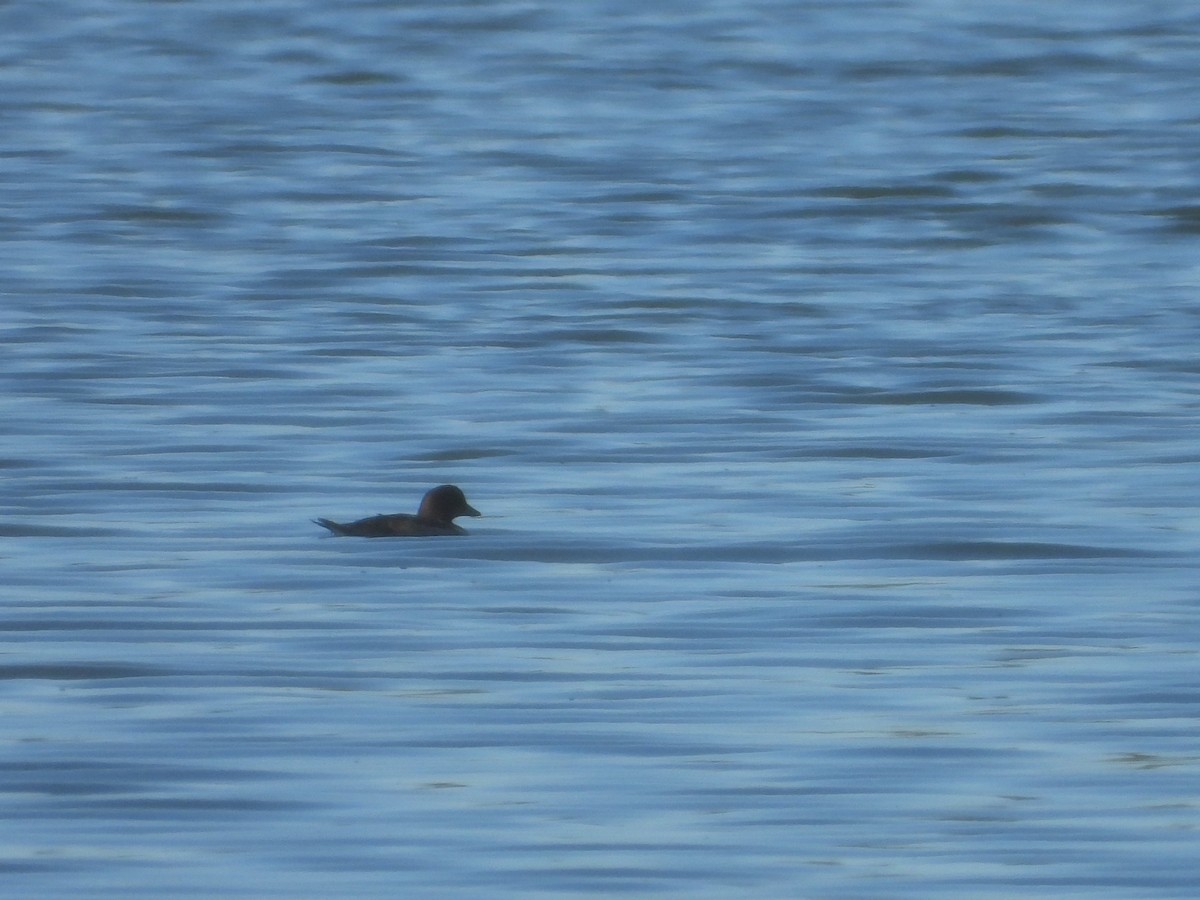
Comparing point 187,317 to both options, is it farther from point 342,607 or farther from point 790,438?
point 342,607

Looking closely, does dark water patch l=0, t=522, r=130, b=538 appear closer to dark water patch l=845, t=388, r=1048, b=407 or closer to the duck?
the duck

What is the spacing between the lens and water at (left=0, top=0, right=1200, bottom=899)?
6.86 m

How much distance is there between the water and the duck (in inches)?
2.8

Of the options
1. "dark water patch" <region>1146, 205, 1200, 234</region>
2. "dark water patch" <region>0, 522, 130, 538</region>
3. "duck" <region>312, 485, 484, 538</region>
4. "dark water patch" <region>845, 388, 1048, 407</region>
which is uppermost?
"duck" <region>312, 485, 484, 538</region>

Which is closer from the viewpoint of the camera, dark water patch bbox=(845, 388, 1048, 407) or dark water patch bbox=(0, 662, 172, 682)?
dark water patch bbox=(0, 662, 172, 682)

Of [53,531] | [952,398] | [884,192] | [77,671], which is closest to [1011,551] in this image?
[53,531]

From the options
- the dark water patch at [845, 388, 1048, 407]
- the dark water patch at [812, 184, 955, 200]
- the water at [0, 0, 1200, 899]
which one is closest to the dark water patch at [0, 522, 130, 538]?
the water at [0, 0, 1200, 899]

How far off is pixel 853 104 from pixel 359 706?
2338 centimetres

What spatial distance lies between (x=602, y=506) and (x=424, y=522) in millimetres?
1126

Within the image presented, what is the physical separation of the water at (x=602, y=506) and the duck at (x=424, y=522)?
7cm

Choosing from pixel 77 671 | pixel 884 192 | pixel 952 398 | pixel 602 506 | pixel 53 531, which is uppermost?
pixel 77 671

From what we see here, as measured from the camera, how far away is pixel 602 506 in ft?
38.1

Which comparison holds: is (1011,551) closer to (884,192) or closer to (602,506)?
(602,506)

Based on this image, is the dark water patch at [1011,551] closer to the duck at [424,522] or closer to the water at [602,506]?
the water at [602,506]
